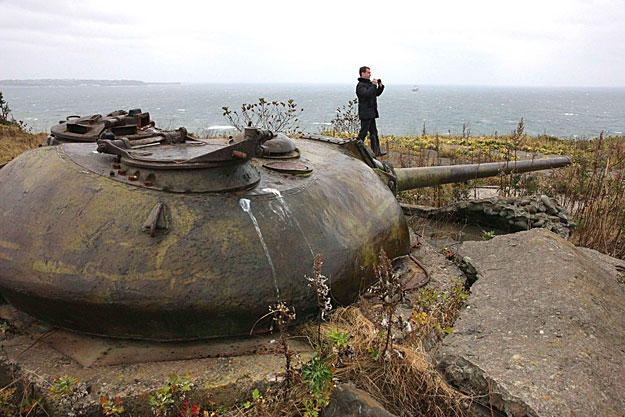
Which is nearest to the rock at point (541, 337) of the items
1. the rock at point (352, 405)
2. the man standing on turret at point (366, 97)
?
the rock at point (352, 405)

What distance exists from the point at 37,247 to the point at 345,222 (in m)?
1.82

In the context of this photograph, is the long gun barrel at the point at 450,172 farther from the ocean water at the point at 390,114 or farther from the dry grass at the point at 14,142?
the ocean water at the point at 390,114

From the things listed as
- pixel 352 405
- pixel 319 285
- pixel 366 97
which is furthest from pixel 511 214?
pixel 352 405

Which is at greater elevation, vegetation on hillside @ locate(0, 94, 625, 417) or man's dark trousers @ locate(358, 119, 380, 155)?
man's dark trousers @ locate(358, 119, 380, 155)

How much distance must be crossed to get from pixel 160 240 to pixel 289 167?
115cm

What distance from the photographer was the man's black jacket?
26.5ft

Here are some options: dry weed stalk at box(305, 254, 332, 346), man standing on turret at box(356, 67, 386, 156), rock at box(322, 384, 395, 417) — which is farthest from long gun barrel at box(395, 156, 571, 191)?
rock at box(322, 384, 395, 417)

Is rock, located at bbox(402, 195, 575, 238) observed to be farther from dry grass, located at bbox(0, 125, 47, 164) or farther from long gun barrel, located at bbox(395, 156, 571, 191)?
dry grass, located at bbox(0, 125, 47, 164)

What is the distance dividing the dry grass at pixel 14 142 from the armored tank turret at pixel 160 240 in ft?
20.6

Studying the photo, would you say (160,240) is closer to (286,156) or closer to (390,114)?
(286,156)

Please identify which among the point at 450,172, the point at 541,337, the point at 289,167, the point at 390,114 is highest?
the point at 289,167

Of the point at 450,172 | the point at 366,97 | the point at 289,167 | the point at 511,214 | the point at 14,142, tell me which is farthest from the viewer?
the point at 14,142

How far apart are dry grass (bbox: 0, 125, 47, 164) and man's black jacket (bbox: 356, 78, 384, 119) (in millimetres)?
5832

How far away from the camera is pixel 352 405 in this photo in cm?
226
